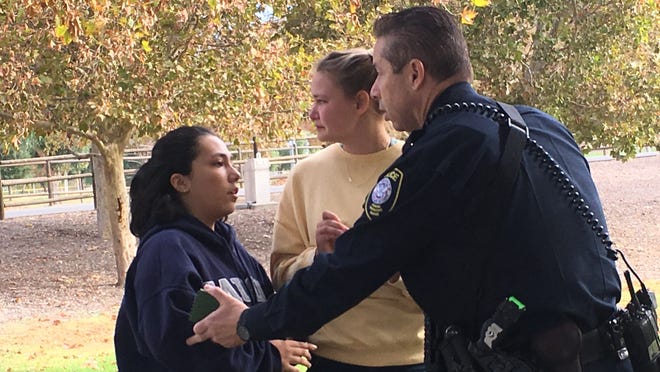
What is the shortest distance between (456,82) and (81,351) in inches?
298

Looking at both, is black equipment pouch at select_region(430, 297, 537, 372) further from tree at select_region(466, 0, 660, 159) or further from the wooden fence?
the wooden fence

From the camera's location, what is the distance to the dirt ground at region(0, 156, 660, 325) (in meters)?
12.8

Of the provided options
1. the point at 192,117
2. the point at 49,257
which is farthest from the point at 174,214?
the point at 49,257

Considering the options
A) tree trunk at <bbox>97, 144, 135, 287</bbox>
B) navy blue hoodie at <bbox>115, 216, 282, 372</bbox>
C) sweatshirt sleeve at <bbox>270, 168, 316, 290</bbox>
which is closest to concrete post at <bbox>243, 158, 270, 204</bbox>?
tree trunk at <bbox>97, 144, 135, 287</bbox>

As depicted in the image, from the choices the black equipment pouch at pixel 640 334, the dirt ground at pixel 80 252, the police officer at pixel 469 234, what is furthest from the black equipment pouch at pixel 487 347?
the dirt ground at pixel 80 252

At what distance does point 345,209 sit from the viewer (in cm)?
301

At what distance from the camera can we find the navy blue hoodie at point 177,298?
2600 millimetres

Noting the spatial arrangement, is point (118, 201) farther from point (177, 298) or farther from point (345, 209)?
point (177, 298)

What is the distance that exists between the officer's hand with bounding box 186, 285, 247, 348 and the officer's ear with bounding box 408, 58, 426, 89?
773 millimetres

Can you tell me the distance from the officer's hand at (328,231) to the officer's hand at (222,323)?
39 centimetres

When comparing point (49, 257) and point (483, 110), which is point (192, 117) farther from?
point (483, 110)

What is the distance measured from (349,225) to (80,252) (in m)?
15.3

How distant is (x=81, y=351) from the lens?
29.8ft

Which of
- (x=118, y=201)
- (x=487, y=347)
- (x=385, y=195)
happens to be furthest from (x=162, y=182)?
(x=118, y=201)
